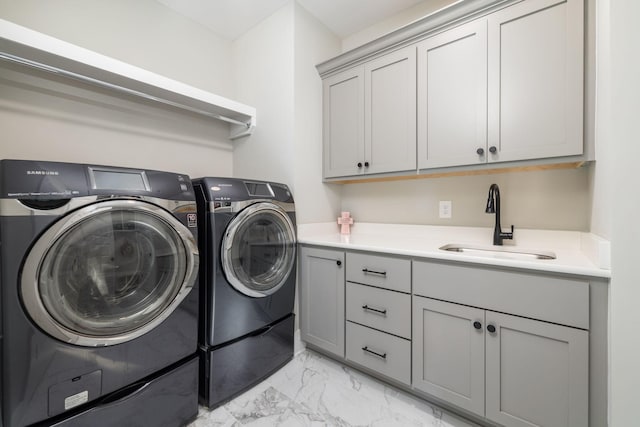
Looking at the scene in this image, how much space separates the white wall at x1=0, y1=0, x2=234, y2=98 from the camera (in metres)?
1.52

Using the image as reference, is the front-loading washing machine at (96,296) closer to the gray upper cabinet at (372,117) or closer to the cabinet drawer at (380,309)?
the cabinet drawer at (380,309)

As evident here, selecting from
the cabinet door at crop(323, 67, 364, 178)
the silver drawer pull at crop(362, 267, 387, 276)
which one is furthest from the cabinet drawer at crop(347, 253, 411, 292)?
the cabinet door at crop(323, 67, 364, 178)

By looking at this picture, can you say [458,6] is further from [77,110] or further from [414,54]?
[77,110]

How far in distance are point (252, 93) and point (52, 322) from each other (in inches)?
78.4

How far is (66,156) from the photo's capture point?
1588 mm

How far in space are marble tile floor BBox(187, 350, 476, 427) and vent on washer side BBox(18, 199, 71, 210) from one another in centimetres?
120

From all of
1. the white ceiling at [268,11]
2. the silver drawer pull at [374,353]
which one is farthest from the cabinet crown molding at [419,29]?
the silver drawer pull at [374,353]

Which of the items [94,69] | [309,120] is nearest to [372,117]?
[309,120]

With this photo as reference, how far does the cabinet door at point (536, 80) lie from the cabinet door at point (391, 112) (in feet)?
1.49

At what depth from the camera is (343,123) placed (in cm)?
214

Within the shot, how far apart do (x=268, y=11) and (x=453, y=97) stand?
61.7 inches

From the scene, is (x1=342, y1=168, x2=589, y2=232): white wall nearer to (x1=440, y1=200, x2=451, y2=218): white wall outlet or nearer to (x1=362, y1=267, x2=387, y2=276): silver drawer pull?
(x1=440, y1=200, x2=451, y2=218): white wall outlet

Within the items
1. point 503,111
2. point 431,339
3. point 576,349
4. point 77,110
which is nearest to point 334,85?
point 503,111

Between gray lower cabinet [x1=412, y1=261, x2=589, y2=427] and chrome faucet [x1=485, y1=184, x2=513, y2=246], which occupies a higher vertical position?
chrome faucet [x1=485, y1=184, x2=513, y2=246]
